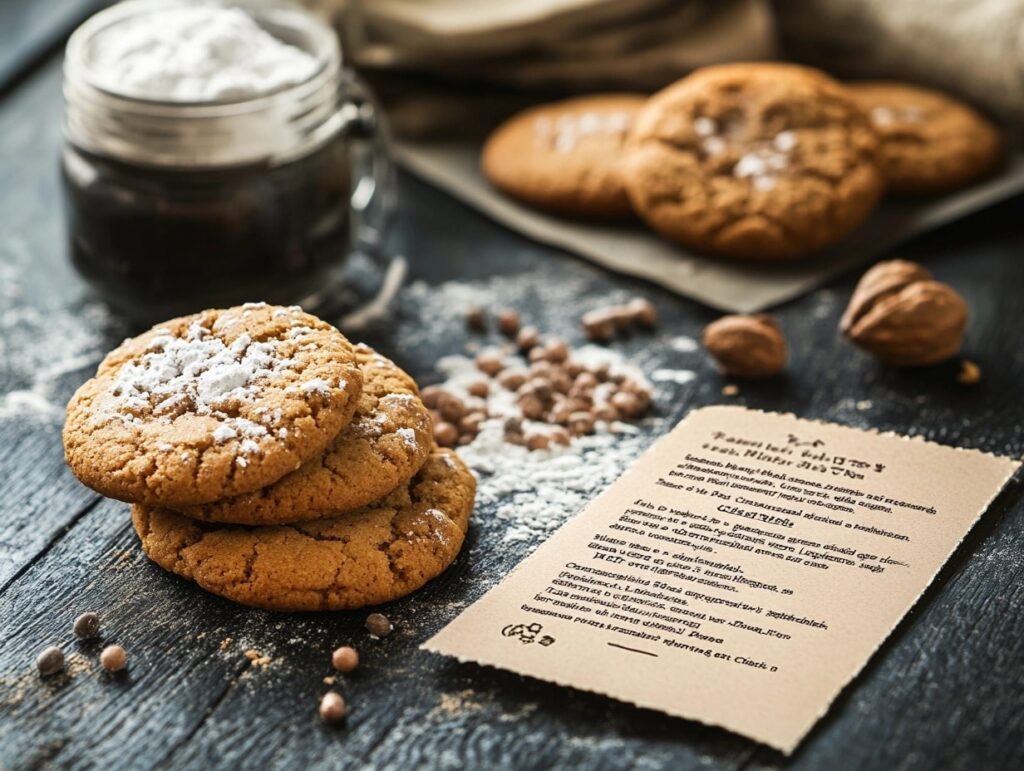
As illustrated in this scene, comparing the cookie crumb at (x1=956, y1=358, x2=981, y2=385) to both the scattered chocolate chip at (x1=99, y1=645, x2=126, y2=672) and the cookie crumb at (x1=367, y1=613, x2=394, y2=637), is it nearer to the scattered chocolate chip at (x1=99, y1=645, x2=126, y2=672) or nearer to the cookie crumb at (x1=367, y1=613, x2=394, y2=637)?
the cookie crumb at (x1=367, y1=613, x2=394, y2=637)

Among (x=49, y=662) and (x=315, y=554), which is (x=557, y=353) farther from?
(x=49, y=662)

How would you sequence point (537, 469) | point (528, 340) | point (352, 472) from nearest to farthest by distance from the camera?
point (352, 472) < point (537, 469) < point (528, 340)

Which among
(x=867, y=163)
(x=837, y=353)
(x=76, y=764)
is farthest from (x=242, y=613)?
(x=867, y=163)

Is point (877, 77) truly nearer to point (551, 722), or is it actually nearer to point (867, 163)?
point (867, 163)

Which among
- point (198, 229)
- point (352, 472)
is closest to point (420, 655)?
point (352, 472)

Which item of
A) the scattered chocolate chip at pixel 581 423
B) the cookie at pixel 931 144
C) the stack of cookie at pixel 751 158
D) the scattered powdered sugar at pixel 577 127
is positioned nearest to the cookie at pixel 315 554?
the scattered chocolate chip at pixel 581 423

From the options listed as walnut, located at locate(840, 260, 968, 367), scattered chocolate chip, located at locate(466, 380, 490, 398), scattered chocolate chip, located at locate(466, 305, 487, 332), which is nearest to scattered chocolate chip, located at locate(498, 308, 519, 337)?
scattered chocolate chip, located at locate(466, 305, 487, 332)

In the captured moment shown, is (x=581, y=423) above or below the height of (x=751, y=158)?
below
